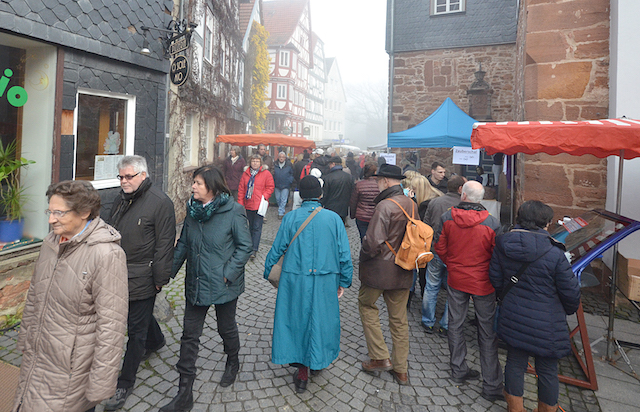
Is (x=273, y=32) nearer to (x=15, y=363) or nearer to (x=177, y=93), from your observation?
(x=177, y=93)

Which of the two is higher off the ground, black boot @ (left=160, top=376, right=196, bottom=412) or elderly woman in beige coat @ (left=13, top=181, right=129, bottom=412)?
elderly woman in beige coat @ (left=13, top=181, right=129, bottom=412)

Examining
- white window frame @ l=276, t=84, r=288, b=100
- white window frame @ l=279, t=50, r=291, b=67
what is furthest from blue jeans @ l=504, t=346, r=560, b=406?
white window frame @ l=279, t=50, r=291, b=67

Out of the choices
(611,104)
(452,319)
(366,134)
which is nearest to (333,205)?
(452,319)

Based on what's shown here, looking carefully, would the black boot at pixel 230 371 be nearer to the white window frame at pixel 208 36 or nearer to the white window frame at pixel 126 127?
the white window frame at pixel 126 127

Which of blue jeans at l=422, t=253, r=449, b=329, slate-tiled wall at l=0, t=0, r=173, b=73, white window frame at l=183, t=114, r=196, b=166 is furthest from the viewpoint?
white window frame at l=183, t=114, r=196, b=166

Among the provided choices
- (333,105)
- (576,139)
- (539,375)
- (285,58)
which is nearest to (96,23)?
(576,139)

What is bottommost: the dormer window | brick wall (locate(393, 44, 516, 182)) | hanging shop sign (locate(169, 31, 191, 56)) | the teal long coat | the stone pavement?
the stone pavement

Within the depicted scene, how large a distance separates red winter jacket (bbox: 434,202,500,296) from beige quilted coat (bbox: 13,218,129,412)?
103 inches

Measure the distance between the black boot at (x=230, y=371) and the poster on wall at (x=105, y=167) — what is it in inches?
143

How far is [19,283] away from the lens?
4328 mm

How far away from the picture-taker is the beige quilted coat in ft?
6.62

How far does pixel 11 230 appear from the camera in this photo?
4504mm

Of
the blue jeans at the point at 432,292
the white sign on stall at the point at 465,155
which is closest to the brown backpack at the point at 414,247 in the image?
the blue jeans at the point at 432,292

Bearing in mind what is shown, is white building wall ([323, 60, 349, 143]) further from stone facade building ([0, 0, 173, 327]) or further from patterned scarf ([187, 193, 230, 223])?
patterned scarf ([187, 193, 230, 223])
